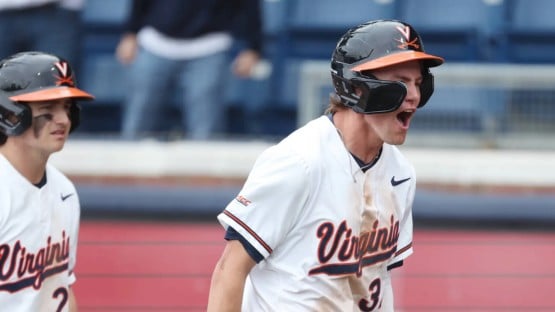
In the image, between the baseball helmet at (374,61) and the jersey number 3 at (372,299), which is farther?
the jersey number 3 at (372,299)

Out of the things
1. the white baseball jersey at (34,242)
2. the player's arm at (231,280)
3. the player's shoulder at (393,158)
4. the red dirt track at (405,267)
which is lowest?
the red dirt track at (405,267)

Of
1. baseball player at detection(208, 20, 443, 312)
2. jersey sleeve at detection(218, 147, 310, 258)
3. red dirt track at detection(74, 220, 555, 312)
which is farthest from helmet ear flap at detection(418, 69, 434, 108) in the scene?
red dirt track at detection(74, 220, 555, 312)

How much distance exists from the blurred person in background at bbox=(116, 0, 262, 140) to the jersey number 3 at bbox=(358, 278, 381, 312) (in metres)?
2.89

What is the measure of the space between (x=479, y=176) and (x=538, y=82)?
0.49 m

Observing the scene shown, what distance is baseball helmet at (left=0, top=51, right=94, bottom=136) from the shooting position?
3732 mm

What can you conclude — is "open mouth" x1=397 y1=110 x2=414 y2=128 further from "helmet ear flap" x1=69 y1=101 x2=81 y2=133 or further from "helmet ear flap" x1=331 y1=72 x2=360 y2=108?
"helmet ear flap" x1=69 y1=101 x2=81 y2=133

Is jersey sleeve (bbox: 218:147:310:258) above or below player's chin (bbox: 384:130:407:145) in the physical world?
below

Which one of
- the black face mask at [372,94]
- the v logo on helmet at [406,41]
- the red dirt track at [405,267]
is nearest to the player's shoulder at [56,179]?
the black face mask at [372,94]

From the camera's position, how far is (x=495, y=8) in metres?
6.91

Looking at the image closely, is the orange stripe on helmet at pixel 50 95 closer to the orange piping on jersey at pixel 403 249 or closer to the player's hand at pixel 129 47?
the orange piping on jersey at pixel 403 249

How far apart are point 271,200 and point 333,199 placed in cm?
17

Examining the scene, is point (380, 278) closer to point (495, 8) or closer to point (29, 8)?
point (29, 8)

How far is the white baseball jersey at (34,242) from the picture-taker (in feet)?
11.8

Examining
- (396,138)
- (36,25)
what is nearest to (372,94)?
(396,138)
